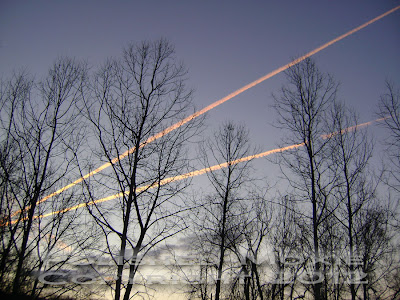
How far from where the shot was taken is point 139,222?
6.16 metres

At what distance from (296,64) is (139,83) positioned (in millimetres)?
5780

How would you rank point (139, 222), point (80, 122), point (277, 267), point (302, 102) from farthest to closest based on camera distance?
point (277, 267)
point (302, 102)
point (80, 122)
point (139, 222)

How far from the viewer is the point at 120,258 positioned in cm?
575

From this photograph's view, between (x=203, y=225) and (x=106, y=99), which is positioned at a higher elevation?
(x=106, y=99)

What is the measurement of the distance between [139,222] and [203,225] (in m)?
4.52

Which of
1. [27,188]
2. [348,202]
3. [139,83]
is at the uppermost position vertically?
[139,83]

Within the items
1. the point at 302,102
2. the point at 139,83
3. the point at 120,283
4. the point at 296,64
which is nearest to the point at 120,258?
the point at 120,283

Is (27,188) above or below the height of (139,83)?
below

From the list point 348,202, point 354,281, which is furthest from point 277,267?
point 348,202

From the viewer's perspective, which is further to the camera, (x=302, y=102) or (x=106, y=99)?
(x=302, y=102)

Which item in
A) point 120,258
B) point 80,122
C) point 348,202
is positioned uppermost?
point 80,122

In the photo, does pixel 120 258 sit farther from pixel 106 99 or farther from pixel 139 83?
pixel 139 83

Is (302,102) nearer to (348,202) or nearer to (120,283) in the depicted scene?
(348,202)

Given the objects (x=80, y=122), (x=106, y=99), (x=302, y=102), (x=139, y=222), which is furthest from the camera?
(x=302, y=102)
